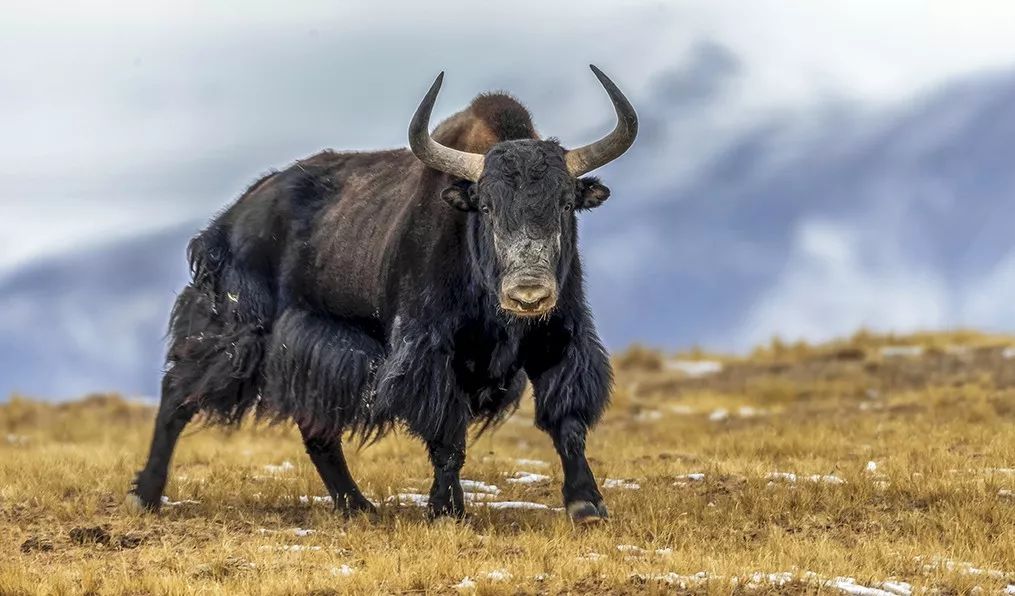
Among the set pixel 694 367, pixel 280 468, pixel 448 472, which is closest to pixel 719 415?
pixel 694 367

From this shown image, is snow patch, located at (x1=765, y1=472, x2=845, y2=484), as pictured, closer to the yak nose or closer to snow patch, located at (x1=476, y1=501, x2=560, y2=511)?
snow patch, located at (x1=476, y1=501, x2=560, y2=511)

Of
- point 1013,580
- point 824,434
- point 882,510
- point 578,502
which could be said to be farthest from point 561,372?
point 824,434

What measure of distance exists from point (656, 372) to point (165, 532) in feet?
49.8

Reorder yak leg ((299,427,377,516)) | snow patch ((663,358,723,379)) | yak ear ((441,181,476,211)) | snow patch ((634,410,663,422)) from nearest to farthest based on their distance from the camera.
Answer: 1. yak ear ((441,181,476,211))
2. yak leg ((299,427,377,516))
3. snow patch ((634,410,663,422))
4. snow patch ((663,358,723,379))

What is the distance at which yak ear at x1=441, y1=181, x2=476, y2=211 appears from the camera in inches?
301

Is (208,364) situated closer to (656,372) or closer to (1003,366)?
(1003,366)

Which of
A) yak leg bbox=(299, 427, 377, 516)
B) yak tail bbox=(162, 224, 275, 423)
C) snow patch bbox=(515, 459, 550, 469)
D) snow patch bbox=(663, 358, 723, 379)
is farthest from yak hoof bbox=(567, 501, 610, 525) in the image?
snow patch bbox=(663, 358, 723, 379)

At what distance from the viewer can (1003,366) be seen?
1842 cm

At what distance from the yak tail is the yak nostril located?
2794mm

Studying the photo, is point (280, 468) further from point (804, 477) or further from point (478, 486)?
point (804, 477)

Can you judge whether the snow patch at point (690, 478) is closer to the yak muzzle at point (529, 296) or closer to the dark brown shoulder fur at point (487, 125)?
the dark brown shoulder fur at point (487, 125)

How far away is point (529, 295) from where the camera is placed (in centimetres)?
693

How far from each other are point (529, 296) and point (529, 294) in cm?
1

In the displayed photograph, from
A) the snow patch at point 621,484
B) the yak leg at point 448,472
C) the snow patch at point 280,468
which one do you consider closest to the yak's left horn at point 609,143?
the yak leg at point 448,472
